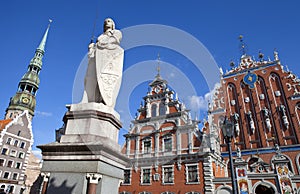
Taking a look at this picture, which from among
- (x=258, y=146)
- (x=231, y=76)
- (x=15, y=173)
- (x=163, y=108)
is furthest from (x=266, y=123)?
(x=15, y=173)

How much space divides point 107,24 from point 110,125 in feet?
9.26

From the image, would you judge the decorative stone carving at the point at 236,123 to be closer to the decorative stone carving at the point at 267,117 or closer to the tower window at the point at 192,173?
the decorative stone carving at the point at 267,117

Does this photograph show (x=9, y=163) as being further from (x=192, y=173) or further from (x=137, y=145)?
(x=192, y=173)

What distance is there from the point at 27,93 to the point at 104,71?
56.6 meters

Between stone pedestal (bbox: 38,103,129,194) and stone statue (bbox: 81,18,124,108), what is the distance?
0.36 metres

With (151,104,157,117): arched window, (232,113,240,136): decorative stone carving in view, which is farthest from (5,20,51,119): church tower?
(232,113,240,136): decorative stone carving

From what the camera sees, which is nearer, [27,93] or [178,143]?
[178,143]

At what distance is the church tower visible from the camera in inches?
1930

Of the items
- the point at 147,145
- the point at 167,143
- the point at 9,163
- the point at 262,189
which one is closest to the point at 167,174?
the point at 167,143

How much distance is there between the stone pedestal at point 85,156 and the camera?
12.1 feet

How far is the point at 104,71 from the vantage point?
4.76 metres

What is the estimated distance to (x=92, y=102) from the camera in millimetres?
4633

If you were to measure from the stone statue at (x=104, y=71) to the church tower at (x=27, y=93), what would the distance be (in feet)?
175

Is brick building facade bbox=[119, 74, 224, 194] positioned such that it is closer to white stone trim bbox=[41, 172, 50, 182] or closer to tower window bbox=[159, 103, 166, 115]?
tower window bbox=[159, 103, 166, 115]
